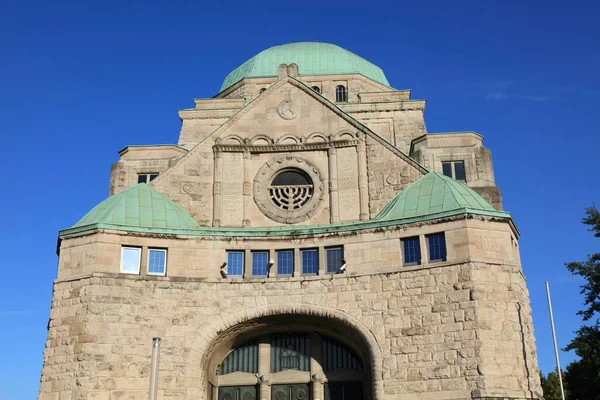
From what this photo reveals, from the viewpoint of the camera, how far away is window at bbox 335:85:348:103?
4188 cm

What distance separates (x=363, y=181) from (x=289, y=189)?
3.22 meters

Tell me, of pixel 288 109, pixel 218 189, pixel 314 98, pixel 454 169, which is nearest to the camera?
pixel 218 189

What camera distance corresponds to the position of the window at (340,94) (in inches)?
1649

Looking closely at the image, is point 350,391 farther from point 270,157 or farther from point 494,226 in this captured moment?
point 270,157

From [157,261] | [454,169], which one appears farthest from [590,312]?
[157,261]

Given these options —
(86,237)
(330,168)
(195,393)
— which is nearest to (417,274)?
(330,168)

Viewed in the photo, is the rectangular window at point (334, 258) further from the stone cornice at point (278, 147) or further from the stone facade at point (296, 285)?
the stone cornice at point (278, 147)

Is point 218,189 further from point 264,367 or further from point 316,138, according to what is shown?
point 264,367

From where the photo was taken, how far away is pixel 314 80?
1678 inches

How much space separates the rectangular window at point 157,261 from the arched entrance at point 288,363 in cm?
344

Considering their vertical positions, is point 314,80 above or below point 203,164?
above

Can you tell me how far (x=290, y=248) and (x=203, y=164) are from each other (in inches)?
232

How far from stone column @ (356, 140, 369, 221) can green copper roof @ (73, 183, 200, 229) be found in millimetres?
6748

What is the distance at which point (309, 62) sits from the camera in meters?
44.4
